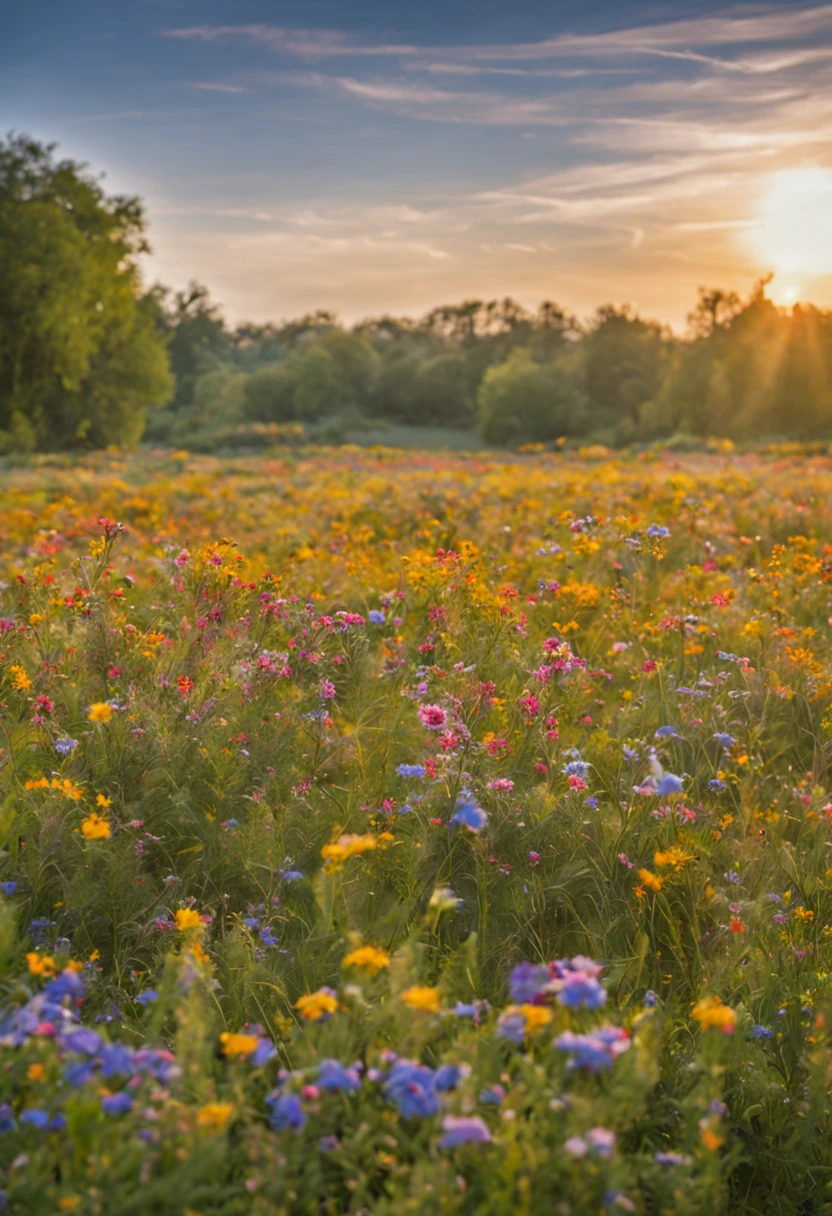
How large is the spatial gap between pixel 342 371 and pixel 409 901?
55.6 m

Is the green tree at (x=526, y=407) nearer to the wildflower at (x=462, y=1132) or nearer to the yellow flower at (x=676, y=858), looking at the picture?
the yellow flower at (x=676, y=858)

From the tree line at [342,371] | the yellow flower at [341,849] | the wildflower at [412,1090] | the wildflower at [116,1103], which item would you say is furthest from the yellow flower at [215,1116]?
the tree line at [342,371]

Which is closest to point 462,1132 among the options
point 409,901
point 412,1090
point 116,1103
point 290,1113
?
point 412,1090

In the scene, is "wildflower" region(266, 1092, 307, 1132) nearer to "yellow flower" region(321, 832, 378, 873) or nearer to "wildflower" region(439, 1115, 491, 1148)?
"wildflower" region(439, 1115, 491, 1148)

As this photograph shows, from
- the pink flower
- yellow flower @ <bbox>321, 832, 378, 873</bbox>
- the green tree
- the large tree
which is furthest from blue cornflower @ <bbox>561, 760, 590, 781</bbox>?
the green tree

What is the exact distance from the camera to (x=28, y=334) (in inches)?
1334

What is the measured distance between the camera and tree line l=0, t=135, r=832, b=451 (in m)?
33.7

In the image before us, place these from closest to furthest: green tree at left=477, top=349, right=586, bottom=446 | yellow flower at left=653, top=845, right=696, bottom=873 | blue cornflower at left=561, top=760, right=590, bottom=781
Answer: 1. yellow flower at left=653, top=845, right=696, bottom=873
2. blue cornflower at left=561, top=760, right=590, bottom=781
3. green tree at left=477, top=349, right=586, bottom=446

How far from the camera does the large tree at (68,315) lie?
3278cm

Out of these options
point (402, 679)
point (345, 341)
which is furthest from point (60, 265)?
point (402, 679)

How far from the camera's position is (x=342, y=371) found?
183ft

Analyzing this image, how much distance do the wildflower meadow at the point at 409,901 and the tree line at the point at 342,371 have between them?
1039 inches

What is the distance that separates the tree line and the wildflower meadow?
26.4m

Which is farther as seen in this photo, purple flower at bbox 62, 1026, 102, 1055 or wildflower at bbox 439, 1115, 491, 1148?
purple flower at bbox 62, 1026, 102, 1055
